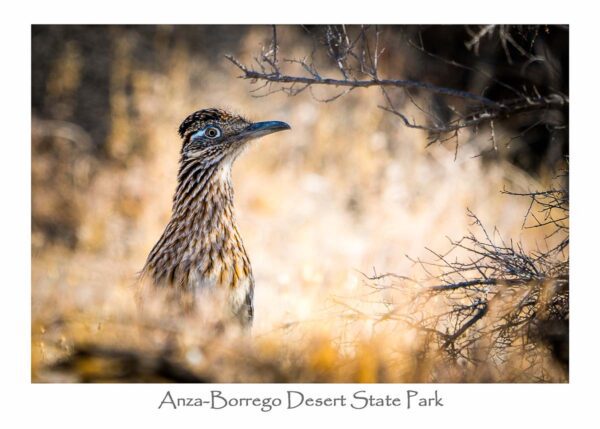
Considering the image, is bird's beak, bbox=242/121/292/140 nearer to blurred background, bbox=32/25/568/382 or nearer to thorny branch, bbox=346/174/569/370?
thorny branch, bbox=346/174/569/370

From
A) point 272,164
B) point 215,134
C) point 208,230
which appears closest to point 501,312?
point 208,230

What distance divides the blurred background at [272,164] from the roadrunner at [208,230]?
1772mm

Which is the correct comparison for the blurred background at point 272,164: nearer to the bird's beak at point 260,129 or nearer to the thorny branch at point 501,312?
the bird's beak at point 260,129

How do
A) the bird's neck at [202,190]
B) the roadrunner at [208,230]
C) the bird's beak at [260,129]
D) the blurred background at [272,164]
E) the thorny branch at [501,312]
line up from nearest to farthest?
the thorny branch at [501,312]
the roadrunner at [208,230]
the bird's neck at [202,190]
the bird's beak at [260,129]
the blurred background at [272,164]

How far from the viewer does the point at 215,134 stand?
5004mm

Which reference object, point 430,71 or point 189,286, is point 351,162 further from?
point 189,286

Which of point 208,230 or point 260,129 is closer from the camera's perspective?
point 208,230

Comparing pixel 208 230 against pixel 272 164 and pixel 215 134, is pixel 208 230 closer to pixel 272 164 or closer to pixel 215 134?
pixel 215 134

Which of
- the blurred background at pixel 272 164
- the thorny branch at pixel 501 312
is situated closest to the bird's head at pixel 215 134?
the thorny branch at pixel 501 312

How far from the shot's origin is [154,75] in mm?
9273

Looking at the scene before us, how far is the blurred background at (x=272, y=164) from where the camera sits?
7855 mm

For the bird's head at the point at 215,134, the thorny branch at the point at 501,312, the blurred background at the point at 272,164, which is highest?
the blurred background at the point at 272,164

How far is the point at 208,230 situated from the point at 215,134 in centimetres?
65
